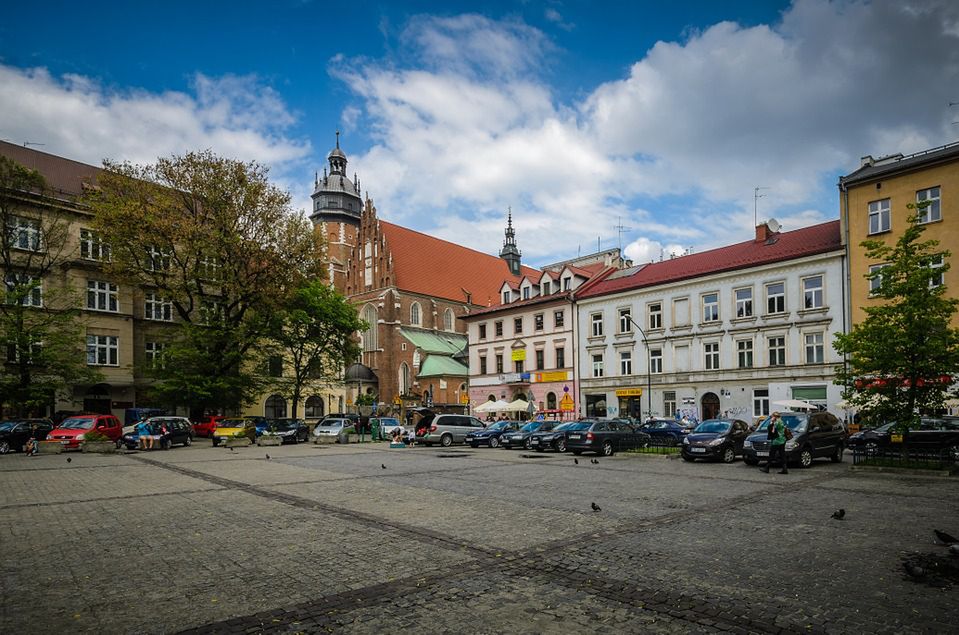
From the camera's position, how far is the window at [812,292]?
35812 millimetres

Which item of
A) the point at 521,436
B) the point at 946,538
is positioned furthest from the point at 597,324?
the point at 946,538

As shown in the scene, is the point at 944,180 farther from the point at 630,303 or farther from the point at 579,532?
the point at 579,532

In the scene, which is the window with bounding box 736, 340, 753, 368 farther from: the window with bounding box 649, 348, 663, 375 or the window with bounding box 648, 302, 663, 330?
the window with bounding box 648, 302, 663, 330

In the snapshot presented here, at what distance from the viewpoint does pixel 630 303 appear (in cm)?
4462

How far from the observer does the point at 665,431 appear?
30.4 meters

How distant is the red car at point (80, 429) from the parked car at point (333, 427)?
10248 millimetres

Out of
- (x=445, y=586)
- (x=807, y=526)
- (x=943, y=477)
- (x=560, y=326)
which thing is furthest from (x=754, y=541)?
(x=560, y=326)

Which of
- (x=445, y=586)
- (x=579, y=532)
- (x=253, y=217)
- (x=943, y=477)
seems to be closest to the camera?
(x=445, y=586)

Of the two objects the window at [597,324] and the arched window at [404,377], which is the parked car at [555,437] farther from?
the arched window at [404,377]

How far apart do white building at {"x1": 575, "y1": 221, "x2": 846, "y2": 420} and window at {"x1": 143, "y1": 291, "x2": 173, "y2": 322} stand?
99.4 ft

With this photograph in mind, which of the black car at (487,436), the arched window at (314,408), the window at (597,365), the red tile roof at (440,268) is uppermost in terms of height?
the red tile roof at (440,268)

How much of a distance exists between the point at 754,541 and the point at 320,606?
592 centimetres

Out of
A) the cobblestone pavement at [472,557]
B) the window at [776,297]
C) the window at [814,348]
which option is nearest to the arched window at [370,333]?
the window at [776,297]

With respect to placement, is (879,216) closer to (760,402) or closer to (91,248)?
(760,402)
